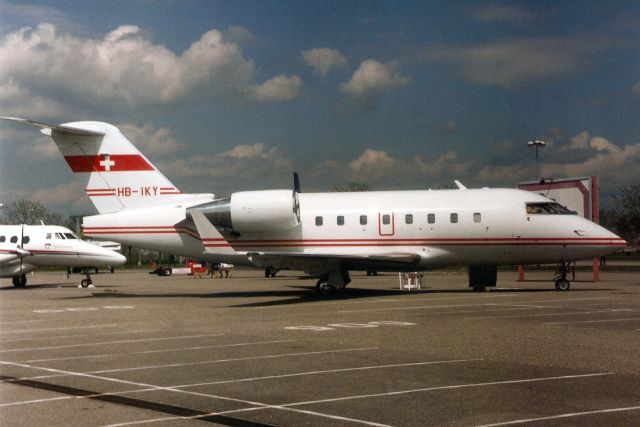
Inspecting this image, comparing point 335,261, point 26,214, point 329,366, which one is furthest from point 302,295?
point 26,214

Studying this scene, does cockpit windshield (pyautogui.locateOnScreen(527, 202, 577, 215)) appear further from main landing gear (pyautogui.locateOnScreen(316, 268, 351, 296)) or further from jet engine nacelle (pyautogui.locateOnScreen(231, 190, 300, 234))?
jet engine nacelle (pyautogui.locateOnScreen(231, 190, 300, 234))

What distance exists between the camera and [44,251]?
3572 centimetres

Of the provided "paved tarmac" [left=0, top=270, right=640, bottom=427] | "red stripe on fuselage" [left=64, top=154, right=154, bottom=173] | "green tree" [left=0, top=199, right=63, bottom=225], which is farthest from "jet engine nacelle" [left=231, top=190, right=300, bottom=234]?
"green tree" [left=0, top=199, right=63, bottom=225]

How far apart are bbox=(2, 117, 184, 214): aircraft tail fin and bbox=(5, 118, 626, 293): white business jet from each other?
36 mm

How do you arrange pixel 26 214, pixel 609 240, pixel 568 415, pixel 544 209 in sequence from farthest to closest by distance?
1. pixel 26 214
2. pixel 544 209
3. pixel 609 240
4. pixel 568 415

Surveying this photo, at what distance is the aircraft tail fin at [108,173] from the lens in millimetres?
27328

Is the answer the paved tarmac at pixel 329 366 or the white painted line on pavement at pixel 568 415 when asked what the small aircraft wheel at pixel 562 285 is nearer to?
the paved tarmac at pixel 329 366

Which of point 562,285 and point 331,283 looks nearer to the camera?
point 331,283

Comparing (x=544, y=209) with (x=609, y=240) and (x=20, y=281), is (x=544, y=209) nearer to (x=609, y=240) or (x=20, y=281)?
(x=609, y=240)

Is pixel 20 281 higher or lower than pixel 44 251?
lower

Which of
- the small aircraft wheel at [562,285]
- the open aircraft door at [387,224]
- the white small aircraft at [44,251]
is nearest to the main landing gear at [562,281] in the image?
the small aircraft wheel at [562,285]

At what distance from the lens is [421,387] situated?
9.04 m

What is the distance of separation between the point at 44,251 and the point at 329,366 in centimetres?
2828

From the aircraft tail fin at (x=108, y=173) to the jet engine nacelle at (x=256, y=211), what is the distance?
2.64 m
